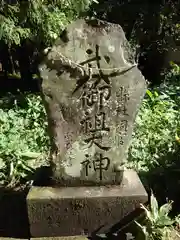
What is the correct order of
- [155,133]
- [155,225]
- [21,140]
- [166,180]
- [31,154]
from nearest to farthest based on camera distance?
[155,225] < [166,180] < [31,154] < [21,140] < [155,133]

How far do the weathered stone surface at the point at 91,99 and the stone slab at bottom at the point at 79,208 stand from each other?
13cm

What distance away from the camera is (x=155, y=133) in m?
5.40

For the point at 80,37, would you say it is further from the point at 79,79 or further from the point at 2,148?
the point at 2,148

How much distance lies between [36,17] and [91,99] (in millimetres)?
3283

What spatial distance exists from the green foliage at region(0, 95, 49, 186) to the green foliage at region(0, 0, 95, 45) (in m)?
1.22

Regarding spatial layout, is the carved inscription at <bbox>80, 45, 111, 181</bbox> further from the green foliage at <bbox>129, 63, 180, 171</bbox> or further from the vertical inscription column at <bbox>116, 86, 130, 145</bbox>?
the green foliage at <bbox>129, 63, 180, 171</bbox>

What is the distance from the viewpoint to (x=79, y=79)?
3023 millimetres

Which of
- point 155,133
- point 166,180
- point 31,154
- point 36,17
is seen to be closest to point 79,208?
point 166,180

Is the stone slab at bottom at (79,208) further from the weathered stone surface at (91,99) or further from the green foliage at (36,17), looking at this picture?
the green foliage at (36,17)

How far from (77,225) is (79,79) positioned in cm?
137

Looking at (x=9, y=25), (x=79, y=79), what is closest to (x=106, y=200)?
(x=79, y=79)

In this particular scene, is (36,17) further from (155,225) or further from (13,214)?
(155,225)

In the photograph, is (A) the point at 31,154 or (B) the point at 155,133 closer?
(A) the point at 31,154

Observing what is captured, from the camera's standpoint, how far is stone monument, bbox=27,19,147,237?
2.96 m
